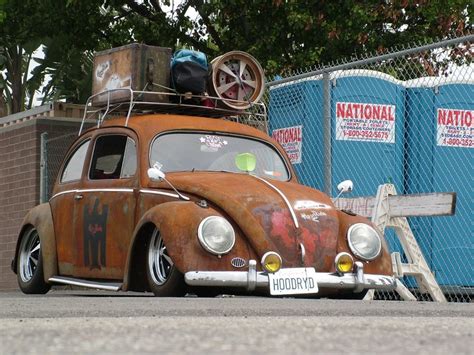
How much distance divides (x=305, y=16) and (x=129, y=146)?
8.05 metres

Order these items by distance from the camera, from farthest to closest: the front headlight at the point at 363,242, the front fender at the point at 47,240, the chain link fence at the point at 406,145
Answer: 1. the chain link fence at the point at 406,145
2. the front fender at the point at 47,240
3. the front headlight at the point at 363,242

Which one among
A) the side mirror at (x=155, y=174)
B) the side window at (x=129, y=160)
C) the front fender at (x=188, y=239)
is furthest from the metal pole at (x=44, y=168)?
the front fender at (x=188, y=239)

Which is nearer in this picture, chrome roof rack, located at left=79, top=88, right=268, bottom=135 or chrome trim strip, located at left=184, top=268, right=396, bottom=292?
chrome trim strip, located at left=184, top=268, right=396, bottom=292

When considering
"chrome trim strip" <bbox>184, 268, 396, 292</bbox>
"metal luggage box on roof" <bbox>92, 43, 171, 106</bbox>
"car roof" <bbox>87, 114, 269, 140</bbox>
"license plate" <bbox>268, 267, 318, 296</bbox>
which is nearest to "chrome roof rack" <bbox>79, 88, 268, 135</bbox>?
"metal luggage box on roof" <bbox>92, 43, 171, 106</bbox>

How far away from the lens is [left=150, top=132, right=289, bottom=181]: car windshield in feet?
32.8

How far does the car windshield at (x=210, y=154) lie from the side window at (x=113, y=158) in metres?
0.26

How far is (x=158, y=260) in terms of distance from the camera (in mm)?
9125

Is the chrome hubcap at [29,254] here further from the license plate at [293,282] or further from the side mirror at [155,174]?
the license plate at [293,282]

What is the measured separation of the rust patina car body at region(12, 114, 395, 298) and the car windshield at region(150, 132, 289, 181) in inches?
1.0

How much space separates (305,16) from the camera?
17.8 m

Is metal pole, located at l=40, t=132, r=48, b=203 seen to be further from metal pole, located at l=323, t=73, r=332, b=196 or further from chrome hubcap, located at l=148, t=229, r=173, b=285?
chrome hubcap, located at l=148, t=229, r=173, b=285

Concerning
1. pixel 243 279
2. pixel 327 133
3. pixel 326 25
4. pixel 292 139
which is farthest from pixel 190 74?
pixel 326 25

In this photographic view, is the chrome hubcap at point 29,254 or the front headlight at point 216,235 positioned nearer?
the front headlight at point 216,235

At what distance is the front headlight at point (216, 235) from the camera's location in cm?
866
